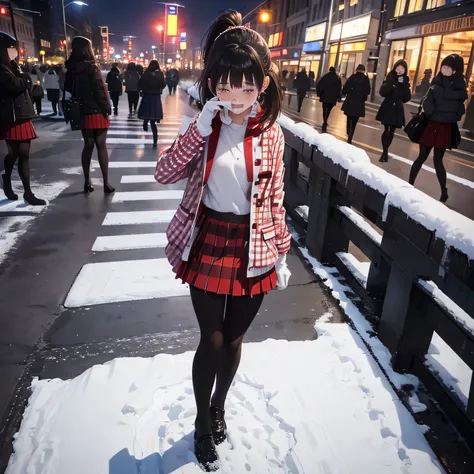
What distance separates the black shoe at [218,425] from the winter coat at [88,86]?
4.60m

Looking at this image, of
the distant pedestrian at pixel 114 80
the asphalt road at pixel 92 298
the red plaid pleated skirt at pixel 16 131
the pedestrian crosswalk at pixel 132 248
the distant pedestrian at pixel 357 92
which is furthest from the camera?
the distant pedestrian at pixel 114 80

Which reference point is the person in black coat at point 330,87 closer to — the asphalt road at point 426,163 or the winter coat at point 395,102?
the asphalt road at point 426,163

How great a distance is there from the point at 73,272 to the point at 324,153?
2.69 meters

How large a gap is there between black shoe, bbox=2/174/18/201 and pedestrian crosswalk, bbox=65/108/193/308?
1.32 m

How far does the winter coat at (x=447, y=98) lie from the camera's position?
19.8 ft

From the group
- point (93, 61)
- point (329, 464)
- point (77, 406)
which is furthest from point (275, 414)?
point (93, 61)

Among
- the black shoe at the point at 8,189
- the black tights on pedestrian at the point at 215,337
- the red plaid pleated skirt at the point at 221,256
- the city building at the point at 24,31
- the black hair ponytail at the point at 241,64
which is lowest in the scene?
the black shoe at the point at 8,189

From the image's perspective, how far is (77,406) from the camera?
227cm

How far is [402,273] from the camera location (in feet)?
8.61

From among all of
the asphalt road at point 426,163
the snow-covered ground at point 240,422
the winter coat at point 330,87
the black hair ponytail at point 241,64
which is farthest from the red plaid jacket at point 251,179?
the winter coat at point 330,87

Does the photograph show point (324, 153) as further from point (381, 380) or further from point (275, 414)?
point (275, 414)

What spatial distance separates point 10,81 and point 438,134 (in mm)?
6045

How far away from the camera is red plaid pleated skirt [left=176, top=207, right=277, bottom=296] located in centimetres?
183

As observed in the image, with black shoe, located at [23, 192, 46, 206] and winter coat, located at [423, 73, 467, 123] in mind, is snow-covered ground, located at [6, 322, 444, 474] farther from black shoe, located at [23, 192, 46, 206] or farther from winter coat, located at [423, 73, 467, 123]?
winter coat, located at [423, 73, 467, 123]
